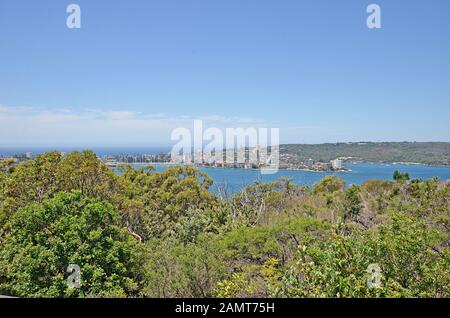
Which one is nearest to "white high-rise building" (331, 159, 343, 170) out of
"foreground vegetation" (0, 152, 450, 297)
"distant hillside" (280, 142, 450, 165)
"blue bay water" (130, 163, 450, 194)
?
"blue bay water" (130, 163, 450, 194)

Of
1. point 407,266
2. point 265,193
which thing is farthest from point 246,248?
point 265,193

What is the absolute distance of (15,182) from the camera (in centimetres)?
1034

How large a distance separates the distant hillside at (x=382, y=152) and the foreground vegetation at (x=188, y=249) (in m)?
26.4

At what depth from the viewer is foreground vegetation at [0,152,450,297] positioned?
15.4 feet

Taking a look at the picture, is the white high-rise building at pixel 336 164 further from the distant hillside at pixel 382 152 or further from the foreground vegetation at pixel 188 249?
the foreground vegetation at pixel 188 249

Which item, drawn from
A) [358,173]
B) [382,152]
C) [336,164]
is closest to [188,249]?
[336,164]

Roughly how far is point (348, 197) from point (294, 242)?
824 cm

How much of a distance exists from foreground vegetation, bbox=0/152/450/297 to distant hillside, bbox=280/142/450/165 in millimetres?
26446

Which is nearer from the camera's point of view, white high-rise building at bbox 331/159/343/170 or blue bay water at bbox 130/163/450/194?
blue bay water at bbox 130/163/450/194

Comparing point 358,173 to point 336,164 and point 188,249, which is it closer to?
point 336,164

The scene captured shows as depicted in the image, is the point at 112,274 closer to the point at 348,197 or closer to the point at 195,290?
the point at 195,290

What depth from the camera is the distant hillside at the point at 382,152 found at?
39.5m

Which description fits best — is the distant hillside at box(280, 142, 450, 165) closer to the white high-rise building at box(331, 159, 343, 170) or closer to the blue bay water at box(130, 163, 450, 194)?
the blue bay water at box(130, 163, 450, 194)

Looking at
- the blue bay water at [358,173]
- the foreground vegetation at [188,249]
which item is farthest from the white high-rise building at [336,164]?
the foreground vegetation at [188,249]
